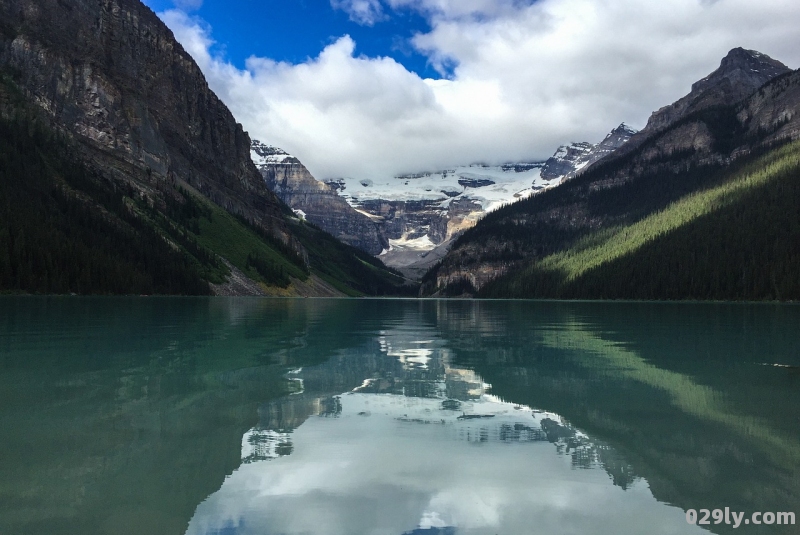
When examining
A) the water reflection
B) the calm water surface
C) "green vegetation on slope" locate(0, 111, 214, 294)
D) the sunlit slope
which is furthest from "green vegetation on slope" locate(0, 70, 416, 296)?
the sunlit slope

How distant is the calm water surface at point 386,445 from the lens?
33.1 ft

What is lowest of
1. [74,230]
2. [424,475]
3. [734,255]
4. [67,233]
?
[424,475]

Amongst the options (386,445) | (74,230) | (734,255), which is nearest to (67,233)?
(74,230)

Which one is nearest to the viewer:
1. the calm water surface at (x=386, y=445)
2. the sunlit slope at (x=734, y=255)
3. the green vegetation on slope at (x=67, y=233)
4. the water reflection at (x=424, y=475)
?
the water reflection at (x=424, y=475)

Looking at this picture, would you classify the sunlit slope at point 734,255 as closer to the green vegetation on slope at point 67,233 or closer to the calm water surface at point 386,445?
the calm water surface at point 386,445

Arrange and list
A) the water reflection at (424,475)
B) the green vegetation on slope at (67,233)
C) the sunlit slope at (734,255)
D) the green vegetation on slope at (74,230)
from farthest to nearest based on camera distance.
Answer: the sunlit slope at (734,255)
the green vegetation on slope at (74,230)
the green vegetation on slope at (67,233)
the water reflection at (424,475)

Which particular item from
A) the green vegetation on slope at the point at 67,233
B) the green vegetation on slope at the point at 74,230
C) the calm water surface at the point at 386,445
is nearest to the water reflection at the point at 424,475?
the calm water surface at the point at 386,445

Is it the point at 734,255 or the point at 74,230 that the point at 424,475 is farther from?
the point at 734,255

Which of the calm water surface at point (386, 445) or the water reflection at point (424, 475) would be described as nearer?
the water reflection at point (424, 475)

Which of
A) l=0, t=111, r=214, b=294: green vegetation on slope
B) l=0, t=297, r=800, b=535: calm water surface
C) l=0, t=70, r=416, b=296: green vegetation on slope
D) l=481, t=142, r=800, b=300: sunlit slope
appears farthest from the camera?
l=481, t=142, r=800, b=300: sunlit slope

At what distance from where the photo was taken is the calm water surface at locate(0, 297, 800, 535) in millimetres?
10078

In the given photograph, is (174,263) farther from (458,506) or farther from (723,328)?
(458,506)

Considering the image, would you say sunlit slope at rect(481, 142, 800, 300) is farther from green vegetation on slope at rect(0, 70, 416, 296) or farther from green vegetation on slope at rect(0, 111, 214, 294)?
green vegetation on slope at rect(0, 111, 214, 294)

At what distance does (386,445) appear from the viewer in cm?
1450
